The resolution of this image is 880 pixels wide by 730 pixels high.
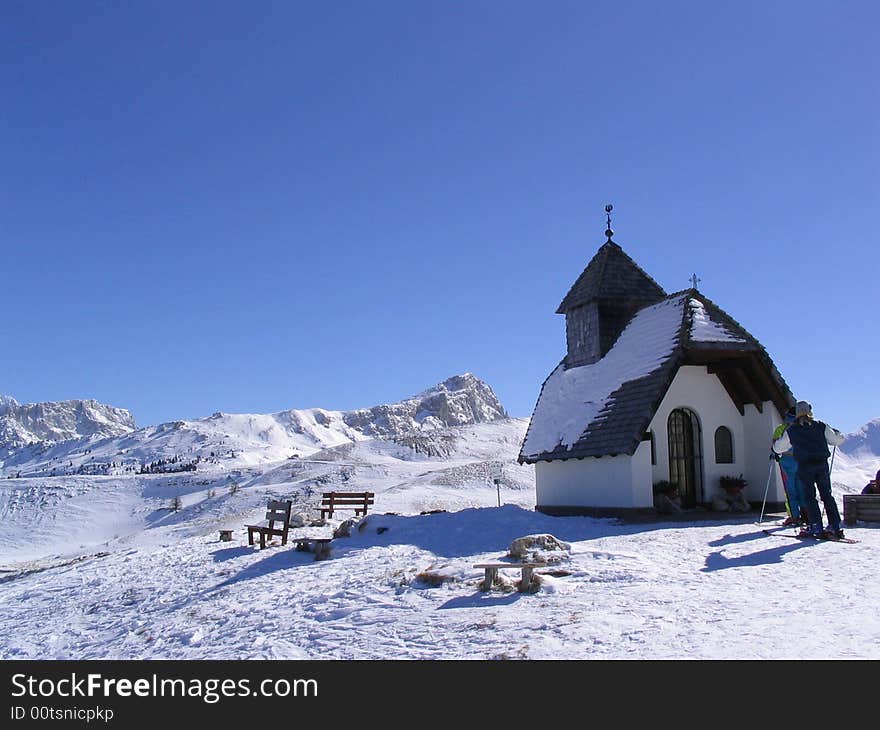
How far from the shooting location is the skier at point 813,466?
13.2 metres

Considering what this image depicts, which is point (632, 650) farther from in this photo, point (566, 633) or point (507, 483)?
point (507, 483)

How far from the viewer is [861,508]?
16.2m

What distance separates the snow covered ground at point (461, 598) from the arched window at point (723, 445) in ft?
6.19

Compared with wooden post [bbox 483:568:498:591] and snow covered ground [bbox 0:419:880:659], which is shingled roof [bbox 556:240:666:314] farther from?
wooden post [bbox 483:568:498:591]

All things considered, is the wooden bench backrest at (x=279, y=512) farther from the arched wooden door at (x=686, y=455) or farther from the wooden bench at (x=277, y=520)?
the arched wooden door at (x=686, y=455)

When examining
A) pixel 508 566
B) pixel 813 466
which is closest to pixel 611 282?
pixel 813 466

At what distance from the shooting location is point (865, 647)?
681cm

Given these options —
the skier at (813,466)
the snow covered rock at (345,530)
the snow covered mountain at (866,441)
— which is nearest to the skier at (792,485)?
the skier at (813,466)

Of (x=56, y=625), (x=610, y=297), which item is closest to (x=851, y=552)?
(x=610, y=297)

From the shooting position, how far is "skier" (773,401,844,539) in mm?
13250

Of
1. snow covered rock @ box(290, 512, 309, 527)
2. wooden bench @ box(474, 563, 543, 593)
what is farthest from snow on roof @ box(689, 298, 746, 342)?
snow covered rock @ box(290, 512, 309, 527)

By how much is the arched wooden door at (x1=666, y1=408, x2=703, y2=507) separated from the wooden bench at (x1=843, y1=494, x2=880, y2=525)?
12.2ft

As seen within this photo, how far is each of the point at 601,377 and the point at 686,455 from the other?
3.31 metres

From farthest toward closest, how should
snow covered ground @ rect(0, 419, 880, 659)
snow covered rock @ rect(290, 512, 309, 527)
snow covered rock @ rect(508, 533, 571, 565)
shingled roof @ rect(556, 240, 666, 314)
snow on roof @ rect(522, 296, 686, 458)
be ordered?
shingled roof @ rect(556, 240, 666, 314), snow covered rock @ rect(290, 512, 309, 527), snow on roof @ rect(522, 296, 686, 458), snow covered rock @ rect(508, 533, 571, 565), snow covered ground @ rect(0, 419, 880, 659)
